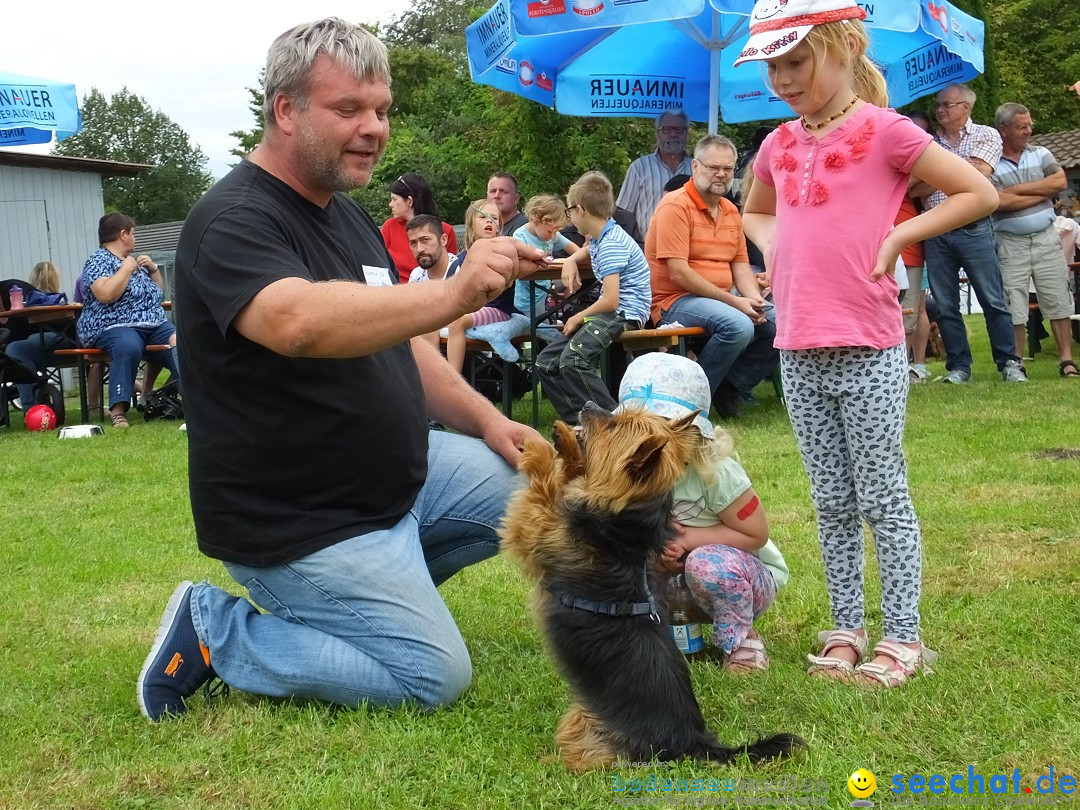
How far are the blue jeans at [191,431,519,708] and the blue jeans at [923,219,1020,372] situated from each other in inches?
295

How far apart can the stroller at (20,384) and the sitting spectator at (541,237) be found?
5.55 m

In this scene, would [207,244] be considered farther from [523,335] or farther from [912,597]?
[523,335]

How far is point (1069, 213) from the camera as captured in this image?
15.5m

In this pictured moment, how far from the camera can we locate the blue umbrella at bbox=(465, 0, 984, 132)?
33.7 ft

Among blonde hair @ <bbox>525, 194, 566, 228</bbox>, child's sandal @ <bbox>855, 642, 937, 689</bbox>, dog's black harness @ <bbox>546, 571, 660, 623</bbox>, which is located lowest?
child's sandal @ <bbox>855, 642, 937, 689</bbox>

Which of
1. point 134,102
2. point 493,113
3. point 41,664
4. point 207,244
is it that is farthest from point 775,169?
point 134,102

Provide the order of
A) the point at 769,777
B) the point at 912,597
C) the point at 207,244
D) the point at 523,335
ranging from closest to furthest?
1. the point at 769,777
2. the point at 207,244
3. the point at 912,597
4. the point at 523,335

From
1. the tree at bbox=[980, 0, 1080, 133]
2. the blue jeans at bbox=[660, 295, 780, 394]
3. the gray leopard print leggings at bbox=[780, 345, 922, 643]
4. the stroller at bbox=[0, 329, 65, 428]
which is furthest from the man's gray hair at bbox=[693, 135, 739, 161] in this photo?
the tree at bbox=[980, 0, 1080, 133]

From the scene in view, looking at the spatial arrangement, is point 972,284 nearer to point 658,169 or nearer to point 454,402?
point 658,169

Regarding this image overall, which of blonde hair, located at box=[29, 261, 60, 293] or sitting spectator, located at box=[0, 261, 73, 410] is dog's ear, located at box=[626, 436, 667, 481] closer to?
sitting spectator, located at box=[0, 261, 73, 410]

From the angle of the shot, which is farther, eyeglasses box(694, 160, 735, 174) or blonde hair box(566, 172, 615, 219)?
eyeglasses box(694, 160, 735, 174)

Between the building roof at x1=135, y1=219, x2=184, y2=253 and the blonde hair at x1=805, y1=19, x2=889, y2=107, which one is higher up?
the building roof at x1=135, y1=219, x2=184, y2=253

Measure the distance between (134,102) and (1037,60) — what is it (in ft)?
188

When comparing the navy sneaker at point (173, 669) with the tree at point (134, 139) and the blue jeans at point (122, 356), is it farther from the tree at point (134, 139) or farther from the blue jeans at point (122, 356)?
the tree at point (134, 139)
